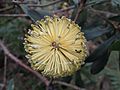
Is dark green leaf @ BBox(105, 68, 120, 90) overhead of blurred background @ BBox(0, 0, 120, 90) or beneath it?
beneath

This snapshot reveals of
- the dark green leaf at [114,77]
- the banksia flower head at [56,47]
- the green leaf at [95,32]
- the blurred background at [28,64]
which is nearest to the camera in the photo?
the banksia flower head at [56,47]

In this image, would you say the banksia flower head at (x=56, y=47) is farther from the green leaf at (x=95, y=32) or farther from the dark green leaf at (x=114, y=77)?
the dark green leaf at (x=114, y=77)

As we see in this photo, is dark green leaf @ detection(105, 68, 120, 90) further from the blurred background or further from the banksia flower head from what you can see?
the banksia flower head

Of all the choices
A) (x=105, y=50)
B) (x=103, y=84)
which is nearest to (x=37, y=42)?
(x=105, y=50)

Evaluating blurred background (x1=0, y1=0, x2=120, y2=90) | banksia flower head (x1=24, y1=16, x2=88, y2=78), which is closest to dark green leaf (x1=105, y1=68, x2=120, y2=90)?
blurred background (x1=0, y1=0, x2=120, y2=90)

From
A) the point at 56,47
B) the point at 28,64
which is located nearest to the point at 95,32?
the point at 56,47

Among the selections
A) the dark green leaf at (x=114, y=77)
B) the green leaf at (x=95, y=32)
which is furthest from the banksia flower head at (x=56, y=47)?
the dark green leaf at (x=114, y=77)

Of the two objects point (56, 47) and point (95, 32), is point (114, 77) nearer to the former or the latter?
point (95, 32)
